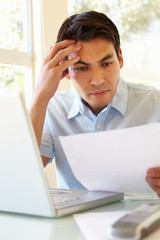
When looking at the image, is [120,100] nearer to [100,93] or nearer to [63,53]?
[100,93]

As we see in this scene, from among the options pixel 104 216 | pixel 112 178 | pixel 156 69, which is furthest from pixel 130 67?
pixel 104 216

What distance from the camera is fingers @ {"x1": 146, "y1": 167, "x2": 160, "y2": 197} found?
3.08 feet

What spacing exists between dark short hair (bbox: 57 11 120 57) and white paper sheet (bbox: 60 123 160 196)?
0.58m

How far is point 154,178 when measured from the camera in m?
0.97

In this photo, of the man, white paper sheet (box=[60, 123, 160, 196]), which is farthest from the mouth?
white paper sheet (box=[60, 123, 160, 196])

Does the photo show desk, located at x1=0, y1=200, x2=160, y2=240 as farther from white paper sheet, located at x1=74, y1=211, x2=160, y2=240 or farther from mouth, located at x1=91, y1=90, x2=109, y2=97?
mouth, located at x1=91, y1=90, x2=109, y2=97

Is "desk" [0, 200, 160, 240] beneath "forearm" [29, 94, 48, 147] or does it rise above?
beneath

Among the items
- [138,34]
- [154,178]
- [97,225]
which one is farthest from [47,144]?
[138,34]

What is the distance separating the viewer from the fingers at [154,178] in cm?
94

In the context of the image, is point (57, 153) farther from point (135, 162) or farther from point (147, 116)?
point (135, 162)

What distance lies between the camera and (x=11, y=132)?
2.75ft

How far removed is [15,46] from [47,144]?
37.5 inches

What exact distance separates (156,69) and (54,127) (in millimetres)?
1836

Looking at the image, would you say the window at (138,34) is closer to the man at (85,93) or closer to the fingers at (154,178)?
the man at (85,93)
